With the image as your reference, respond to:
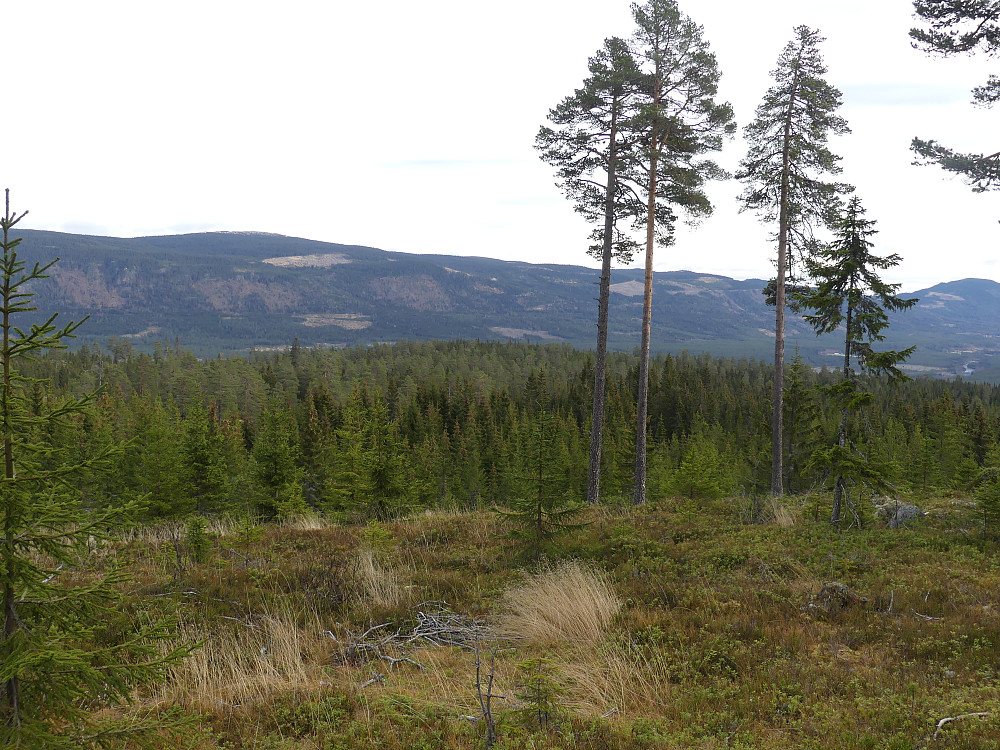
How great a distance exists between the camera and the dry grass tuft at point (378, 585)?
828 cm

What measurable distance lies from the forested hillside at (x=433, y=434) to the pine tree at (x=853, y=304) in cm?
75

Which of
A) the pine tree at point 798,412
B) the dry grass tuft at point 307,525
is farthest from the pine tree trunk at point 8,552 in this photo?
the pine tree at point 798,412

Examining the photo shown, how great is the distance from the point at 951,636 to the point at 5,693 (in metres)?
9.34

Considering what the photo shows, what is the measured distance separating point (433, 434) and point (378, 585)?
59005 millimetres

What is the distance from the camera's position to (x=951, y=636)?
21.8 feet

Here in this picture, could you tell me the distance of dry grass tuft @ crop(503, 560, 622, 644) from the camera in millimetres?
7215

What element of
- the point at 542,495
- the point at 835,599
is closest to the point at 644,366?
the point at 542,495

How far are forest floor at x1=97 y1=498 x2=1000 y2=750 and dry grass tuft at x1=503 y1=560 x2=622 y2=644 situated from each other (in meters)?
0.03

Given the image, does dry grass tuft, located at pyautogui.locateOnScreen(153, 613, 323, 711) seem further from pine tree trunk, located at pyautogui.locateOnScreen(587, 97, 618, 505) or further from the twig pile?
pine tree trunk, located at pyautogui.locateOnScreen(587, 97, 618, 505)

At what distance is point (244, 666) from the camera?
242 inches

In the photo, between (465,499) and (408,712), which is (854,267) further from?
(465,499)

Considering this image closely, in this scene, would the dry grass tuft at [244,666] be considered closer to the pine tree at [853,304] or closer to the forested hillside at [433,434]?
the forested hillside at [433,434]

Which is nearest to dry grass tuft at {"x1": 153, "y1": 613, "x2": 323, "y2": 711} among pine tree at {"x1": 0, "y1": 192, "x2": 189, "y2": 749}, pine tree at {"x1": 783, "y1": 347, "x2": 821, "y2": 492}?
pine tree at {"x1": 0, "y1": 192, "x2": 189, "y2": 749}

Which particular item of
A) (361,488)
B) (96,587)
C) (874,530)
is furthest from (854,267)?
(361,488)
